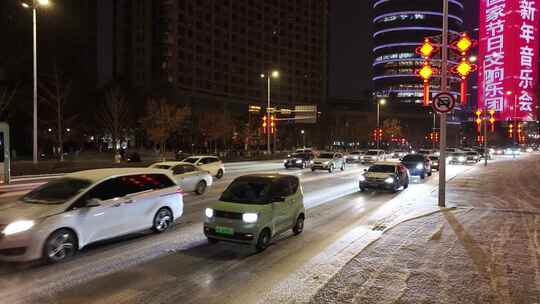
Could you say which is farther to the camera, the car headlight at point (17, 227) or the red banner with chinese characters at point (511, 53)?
the red banner with chinese characters at point (511, 53)

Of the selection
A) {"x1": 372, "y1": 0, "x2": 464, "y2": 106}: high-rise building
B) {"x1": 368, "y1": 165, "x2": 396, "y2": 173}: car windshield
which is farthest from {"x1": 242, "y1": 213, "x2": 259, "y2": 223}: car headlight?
{"x1": 372, "y1": 0, "x2": 464, "y2": 106}: high-rise building

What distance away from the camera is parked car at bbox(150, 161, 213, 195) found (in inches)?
688

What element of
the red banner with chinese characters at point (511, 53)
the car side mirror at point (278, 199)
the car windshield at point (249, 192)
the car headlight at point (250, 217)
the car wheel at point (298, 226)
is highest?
the red banner with chinese characters at point (511, 53)

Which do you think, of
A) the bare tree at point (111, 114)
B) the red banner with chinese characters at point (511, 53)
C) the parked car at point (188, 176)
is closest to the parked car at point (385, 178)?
the parked car at point (188, 176)

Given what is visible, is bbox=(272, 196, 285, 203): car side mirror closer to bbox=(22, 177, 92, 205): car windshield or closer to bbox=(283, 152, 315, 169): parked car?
bbox=(22, 177, 92, 205): car windshield

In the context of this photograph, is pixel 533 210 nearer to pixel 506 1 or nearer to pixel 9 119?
pixel 9 119

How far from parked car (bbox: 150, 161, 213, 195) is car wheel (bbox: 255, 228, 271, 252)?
880cm

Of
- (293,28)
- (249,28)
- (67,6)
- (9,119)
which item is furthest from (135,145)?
(293,28)

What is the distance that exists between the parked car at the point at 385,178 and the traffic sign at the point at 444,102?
5724 millimetres

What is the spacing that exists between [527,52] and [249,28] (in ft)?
252

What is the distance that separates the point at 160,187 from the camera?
10.7m

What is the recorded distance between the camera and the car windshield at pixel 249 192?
9.23 meters

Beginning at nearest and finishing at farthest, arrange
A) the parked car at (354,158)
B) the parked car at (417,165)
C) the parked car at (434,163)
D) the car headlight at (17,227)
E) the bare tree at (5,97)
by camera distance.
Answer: the car headlight at (17,227) < the parked car at (417,165) < the bare tree at (5,97) < the parked car at (434,163) < the parked car at (354,158)

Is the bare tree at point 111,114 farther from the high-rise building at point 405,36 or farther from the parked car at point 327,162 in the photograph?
the high-rise building at point 405,36
